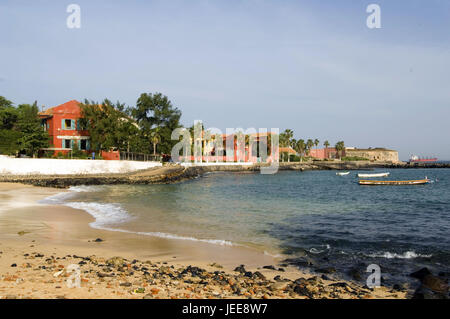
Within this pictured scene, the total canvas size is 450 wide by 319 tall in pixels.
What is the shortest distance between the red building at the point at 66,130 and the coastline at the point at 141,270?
139ft

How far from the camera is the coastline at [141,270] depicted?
22.6 feet

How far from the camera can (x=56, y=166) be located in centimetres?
4325

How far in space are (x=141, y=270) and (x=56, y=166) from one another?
39.7 meters

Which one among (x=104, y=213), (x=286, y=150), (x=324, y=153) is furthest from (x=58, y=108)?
(x=324, y=153)

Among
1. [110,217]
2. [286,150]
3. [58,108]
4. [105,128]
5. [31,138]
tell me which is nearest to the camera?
[110,217]

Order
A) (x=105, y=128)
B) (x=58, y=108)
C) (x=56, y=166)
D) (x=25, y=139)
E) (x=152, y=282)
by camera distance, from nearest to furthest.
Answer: (x=152, y=282), (x=56, y=166), (x=25, y=139), (x=105, y=128), (x=58, y=108)

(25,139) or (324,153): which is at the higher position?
(25,139)

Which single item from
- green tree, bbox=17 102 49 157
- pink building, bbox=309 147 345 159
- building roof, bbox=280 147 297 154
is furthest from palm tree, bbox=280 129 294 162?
green tree, bbox=17 102 49 157

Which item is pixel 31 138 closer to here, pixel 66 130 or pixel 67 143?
pixel 67 143

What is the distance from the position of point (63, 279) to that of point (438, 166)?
173 metres
